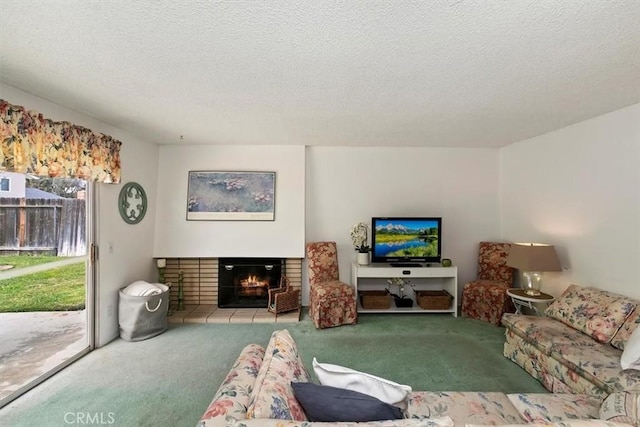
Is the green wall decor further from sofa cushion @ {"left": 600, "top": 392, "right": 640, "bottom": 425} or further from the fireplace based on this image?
sofa cushion @ {"left": 600, "top": 392, "right": 640, "bottom": 425}

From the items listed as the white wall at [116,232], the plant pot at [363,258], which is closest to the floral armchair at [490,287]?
the plant pot at [363,258]

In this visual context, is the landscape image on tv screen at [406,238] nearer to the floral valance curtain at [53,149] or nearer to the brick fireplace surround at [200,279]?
the brick fireplace surround at [200,279]

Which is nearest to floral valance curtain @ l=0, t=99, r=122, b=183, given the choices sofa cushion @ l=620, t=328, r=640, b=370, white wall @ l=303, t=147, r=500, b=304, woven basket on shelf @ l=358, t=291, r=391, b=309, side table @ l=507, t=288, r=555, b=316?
white wall @ l=303, t=147, r=500, b=304

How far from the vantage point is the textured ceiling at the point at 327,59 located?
1209 millimetres

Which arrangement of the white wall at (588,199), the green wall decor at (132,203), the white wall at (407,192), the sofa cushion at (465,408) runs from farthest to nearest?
the white wall at (407,192) → the green wall decor at (132,203) → the white wall at (588,199) → the sofa cushion at (465,408)

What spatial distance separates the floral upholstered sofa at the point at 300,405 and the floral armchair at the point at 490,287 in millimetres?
1834

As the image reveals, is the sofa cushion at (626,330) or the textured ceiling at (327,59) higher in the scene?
the textured ceiling at (327,59)

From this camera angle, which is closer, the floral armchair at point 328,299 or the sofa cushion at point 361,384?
the sofa cushion at point 361,384

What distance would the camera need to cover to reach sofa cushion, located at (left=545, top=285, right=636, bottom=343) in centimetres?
206

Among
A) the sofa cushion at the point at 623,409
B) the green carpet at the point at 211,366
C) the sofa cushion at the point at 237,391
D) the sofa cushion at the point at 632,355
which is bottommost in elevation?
the green carpet at the point at 211,366

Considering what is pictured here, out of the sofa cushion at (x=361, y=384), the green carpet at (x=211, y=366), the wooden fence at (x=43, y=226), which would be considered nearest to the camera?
the sofa cushion at (x=361, y=384)

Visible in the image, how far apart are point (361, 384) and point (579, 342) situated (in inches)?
80.8

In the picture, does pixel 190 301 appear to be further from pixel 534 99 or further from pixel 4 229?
pixel 534 99

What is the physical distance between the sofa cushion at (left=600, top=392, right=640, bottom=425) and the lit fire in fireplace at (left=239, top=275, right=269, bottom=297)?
346 centimetres
